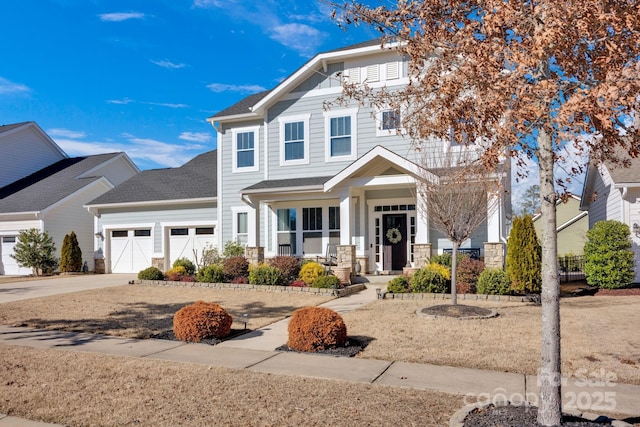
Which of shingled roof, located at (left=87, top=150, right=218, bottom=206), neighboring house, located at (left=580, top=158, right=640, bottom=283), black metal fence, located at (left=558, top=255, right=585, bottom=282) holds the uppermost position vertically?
shingled roof, located at (left=87, top=150, right=218, bottom=206)

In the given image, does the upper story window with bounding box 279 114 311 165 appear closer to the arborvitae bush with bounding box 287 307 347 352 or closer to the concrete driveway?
the concrete driveway

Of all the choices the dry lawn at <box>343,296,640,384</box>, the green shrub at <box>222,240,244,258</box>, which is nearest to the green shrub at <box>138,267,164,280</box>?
the green shrub at <box>222,240,244,258</box>

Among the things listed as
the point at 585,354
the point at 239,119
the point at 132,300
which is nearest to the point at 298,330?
the point at 585,354

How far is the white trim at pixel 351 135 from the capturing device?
1834cm

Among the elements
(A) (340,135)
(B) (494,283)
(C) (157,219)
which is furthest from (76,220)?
(B) (494,283)

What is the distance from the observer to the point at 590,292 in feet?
47.4

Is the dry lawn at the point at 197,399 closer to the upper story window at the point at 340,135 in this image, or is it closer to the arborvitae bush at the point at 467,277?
the arborvitae bush at the point at 467,277

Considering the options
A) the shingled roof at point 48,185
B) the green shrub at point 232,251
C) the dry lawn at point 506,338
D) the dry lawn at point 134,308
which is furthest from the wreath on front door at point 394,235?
the shingled roof at point 48,185

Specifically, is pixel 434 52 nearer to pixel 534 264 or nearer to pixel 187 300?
pixel 534 264

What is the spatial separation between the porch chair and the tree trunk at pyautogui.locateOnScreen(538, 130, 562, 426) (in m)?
12.9

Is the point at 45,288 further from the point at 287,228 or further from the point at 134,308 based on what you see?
the point at 287,228

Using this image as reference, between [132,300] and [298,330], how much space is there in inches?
308

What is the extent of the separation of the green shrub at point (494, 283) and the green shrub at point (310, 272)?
5.01 metres

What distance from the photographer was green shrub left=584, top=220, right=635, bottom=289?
14016 millimetres
